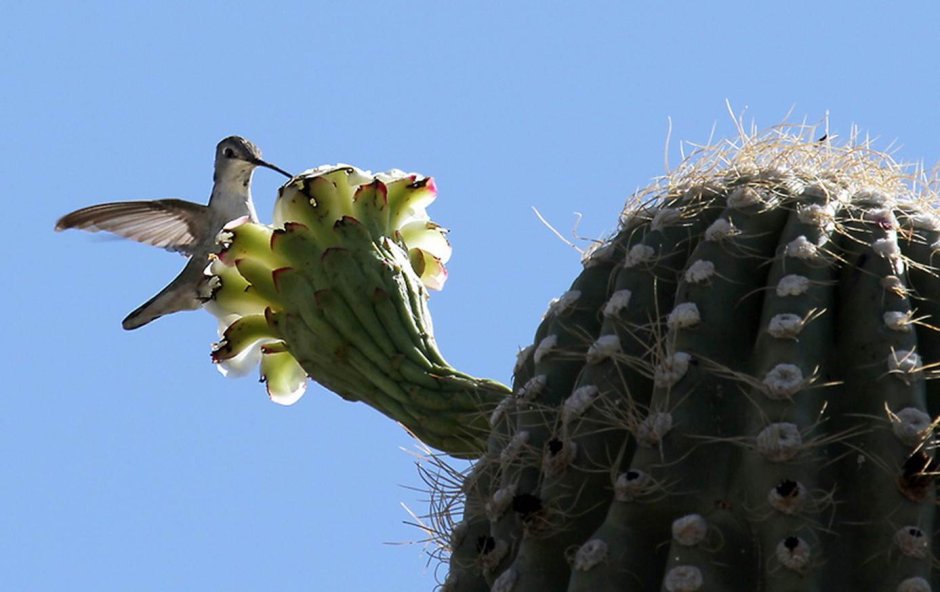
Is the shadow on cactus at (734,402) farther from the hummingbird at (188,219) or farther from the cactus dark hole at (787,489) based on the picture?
the hummingbird at (188,219)

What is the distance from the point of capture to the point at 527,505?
9.62 feet

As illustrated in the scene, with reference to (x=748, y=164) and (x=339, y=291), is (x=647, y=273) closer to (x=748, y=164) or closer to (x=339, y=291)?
(x=748, y=164)

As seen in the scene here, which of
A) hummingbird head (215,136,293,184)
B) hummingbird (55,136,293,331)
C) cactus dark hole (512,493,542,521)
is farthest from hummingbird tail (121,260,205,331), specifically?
cactus dark hole (512,493,542,521)

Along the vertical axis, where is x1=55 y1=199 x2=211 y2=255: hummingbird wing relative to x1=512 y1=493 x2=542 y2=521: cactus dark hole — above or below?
above

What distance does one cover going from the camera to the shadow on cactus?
8.81ft

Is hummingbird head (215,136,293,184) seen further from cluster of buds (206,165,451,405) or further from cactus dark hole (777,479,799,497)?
cactus dark hole (777,479,799,497)

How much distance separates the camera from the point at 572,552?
9.51 ft

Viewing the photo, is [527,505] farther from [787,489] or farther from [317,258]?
[317,258]

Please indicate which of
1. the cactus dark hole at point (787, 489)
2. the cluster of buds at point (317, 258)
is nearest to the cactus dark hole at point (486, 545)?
the cactus dark hole at point (787, 489)

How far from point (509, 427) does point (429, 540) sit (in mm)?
372

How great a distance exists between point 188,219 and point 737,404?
24.6 feet

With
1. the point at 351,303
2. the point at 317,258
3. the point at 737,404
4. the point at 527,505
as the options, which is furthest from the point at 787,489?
the point at 317,258

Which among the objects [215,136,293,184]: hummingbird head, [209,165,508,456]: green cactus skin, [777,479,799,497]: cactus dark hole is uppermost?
[215,136,293,184]: hummingbird head

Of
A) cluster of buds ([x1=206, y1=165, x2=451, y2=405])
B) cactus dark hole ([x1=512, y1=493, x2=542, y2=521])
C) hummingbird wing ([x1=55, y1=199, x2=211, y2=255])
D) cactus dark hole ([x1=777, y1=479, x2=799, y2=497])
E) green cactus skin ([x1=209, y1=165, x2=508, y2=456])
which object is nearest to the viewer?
cactus dark hole ([x1=777, y1=479, x2=799, y2=497])
